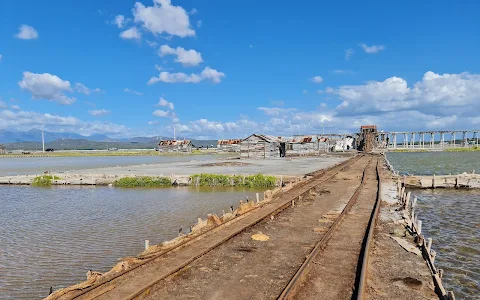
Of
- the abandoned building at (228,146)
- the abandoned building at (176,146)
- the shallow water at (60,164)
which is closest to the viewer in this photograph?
the shallow water at (60,164)

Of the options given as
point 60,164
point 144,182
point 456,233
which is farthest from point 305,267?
point 60,164

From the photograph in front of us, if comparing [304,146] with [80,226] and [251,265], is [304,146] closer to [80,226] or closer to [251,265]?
[80,226]

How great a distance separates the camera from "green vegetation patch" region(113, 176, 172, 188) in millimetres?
34406

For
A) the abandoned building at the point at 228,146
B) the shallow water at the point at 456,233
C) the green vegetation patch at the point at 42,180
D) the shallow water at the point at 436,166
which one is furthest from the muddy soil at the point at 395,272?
the abandoned building at the point at 228,146

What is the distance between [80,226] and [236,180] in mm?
16594

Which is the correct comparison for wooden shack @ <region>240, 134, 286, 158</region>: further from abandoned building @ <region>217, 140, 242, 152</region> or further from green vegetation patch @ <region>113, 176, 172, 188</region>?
A: green vegetation patch @ <region>113, 176, 172, 188</region>

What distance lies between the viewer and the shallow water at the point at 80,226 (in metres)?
11.5

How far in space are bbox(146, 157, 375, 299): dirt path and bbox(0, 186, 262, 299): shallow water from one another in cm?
394

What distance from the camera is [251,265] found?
9.72m

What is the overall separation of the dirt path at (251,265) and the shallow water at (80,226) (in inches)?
155

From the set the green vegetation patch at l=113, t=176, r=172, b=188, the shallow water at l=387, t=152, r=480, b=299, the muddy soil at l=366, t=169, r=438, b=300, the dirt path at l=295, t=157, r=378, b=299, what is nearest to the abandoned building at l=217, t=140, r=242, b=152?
the green vegetation patch at l=113, t=176, r=172, b=188

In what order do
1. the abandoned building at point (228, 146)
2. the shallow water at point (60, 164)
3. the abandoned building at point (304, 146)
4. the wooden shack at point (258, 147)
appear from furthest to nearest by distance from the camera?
the abandoned building at point (228, 146), the abandoned building at point (304, 146), the wooden shack at point (258, 147), the shallow water at point (60, 164)

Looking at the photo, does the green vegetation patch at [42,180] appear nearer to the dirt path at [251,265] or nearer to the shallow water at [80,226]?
the shallow water at [80,226]

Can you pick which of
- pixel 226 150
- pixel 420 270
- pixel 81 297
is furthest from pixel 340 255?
pixel 226 150
